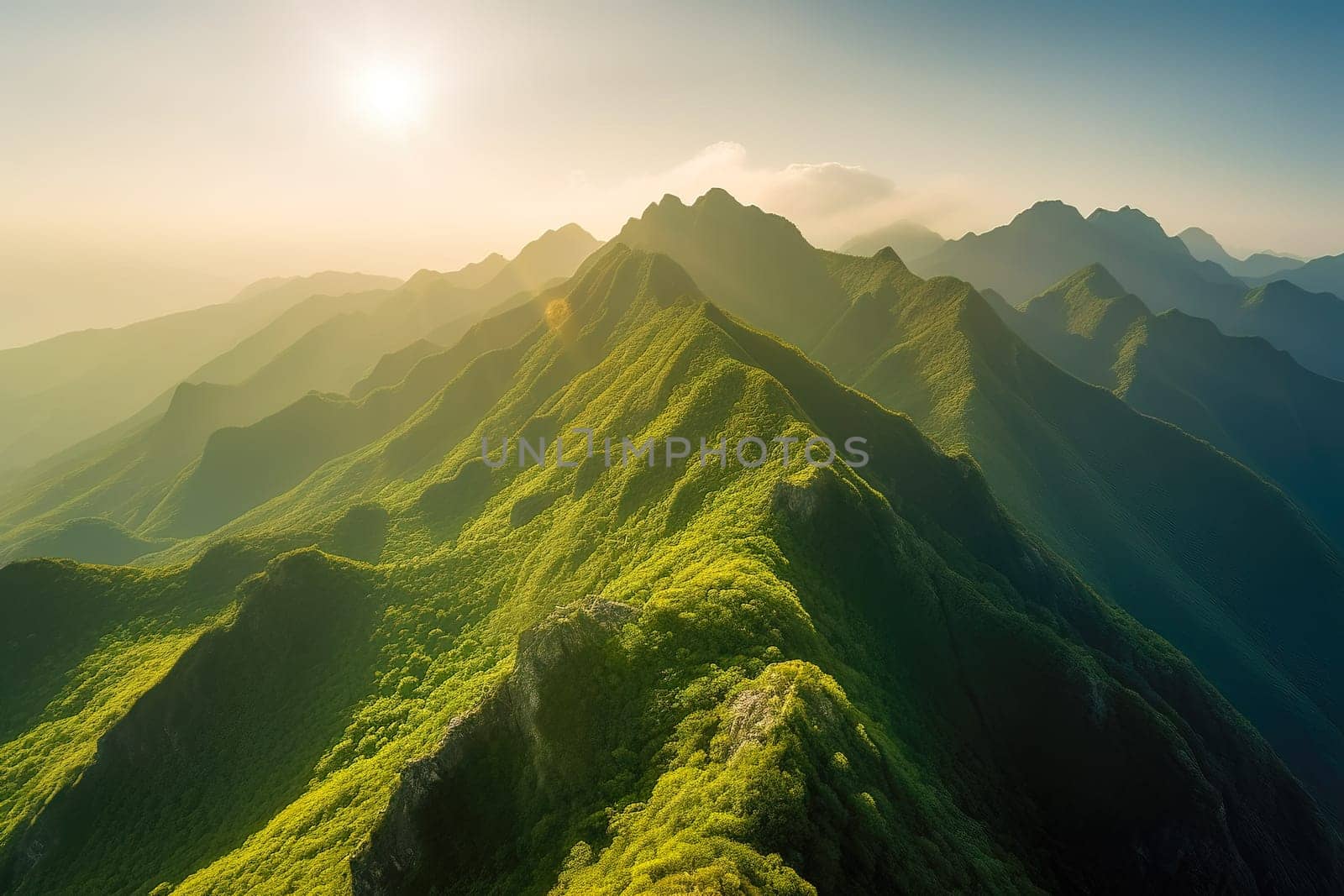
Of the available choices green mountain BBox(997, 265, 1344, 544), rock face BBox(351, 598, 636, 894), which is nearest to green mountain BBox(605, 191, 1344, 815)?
green mountain BBox(997, 265, 1344, 544)

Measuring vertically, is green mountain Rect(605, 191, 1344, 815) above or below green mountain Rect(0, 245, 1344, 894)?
below

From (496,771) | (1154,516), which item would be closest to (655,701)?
(496,771)

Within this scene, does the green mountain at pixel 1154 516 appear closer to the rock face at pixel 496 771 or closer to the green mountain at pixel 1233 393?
the green mountain at pixel 1233 393

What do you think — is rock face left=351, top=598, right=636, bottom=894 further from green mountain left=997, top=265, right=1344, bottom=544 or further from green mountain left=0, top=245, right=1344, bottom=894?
green mountain left=997, top=265, right=1344, bottom=544

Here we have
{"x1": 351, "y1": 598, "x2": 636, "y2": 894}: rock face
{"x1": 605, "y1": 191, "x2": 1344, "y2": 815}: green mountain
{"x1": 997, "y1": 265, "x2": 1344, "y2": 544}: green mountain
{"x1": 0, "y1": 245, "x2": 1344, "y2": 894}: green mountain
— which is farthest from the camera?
{"x1": 997, "y1": 265, "x2": 1344, "y2": 544}: green mountain

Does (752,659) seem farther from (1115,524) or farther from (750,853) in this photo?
(1115,524)

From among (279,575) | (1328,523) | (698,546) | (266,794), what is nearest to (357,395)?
(279,575)
